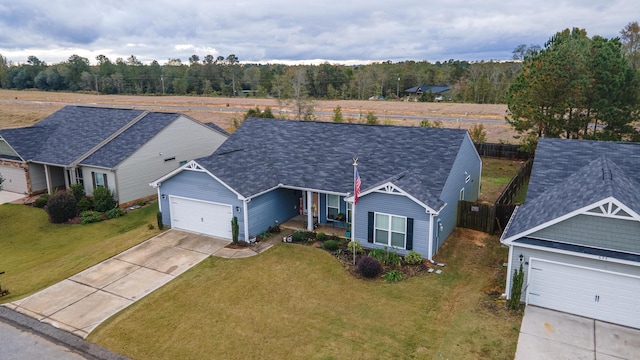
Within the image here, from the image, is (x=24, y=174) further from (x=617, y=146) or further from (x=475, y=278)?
(x=617, y=146)

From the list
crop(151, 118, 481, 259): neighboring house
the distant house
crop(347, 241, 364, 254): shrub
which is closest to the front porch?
crop(151, 118, 481, 259): neighboring house

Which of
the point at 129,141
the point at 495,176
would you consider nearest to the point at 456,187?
the point at 495,176

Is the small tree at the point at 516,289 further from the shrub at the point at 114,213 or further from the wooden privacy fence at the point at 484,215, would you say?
the shrub at the point at 114,213

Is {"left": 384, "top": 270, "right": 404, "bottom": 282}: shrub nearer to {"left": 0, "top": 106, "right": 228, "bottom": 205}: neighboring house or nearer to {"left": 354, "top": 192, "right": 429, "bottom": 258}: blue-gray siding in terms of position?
{"left": 354, "top": 192, "right": 429, "bottom": 258}: blue-gray siding

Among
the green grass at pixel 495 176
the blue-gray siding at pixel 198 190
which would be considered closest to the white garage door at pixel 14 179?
the blue-gray siding at pixel 198 190

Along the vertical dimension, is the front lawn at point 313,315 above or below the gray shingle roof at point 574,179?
below

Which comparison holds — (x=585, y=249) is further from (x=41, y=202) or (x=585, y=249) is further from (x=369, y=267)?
(x=41, y=202)
